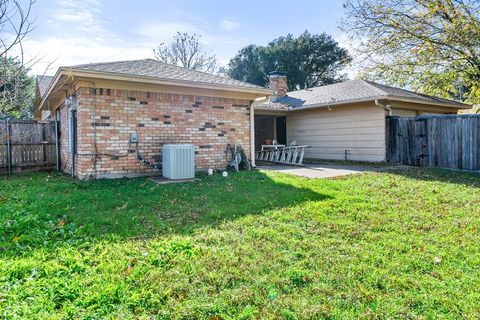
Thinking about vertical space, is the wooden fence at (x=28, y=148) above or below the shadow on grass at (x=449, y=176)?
above

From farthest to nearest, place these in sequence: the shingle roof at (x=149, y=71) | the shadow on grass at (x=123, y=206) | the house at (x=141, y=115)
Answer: the shingle roof at (x=149, y=71) < the house at (x=141, y=115) < the shadow on grass at (x=123, y=206)

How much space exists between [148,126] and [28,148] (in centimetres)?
464

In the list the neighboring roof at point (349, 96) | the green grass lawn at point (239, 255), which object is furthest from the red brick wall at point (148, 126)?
the neighboring roof at point (349, 96)

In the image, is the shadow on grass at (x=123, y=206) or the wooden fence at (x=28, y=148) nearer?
the shadow on grass at (x=123, y=206)

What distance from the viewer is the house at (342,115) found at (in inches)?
447

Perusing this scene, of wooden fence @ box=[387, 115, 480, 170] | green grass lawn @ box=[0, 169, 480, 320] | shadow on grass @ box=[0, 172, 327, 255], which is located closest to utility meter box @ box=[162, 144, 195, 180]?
shadow on grass @ box=[0, 172, 327, 255]

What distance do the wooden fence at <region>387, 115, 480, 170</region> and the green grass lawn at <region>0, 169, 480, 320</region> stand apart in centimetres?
419

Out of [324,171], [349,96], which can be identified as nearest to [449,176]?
[324,171]

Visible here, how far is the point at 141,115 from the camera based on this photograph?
778 cm

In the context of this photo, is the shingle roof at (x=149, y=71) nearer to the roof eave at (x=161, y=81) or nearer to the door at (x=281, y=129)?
the roof eave at (x=161, y=81)

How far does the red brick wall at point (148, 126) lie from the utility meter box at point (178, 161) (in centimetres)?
80

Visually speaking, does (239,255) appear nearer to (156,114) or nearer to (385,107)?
(156,114)

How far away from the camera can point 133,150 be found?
25.3ft

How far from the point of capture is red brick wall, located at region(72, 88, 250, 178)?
23.7ft
